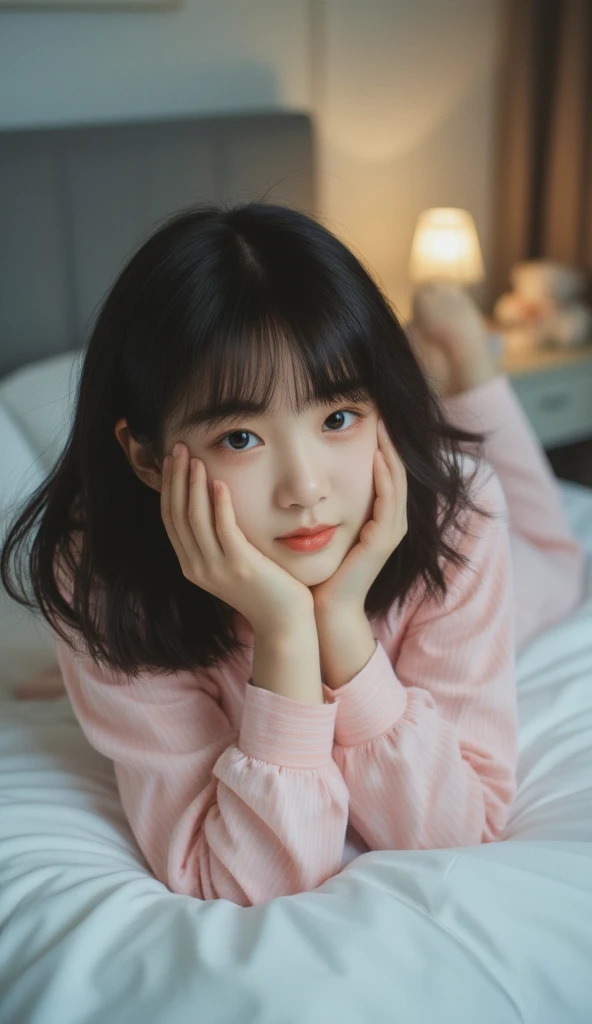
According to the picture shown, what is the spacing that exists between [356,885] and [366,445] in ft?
1.27

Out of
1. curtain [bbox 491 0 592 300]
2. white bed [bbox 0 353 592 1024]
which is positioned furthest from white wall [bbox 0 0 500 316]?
white bed [bbox 0 353 592 1024]

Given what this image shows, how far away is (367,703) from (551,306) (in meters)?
2.00

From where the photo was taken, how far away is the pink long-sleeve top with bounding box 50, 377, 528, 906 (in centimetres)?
93

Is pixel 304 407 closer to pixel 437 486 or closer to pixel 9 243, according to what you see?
pixel 437 486

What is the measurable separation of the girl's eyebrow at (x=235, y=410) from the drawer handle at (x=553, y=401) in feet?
5.90

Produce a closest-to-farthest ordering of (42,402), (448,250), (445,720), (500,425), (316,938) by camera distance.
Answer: (316,938), (445,720), (500,425), (42,402), (448,250)

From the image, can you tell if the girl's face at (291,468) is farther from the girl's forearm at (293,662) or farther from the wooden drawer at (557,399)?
the wooden drawer at (557,399)

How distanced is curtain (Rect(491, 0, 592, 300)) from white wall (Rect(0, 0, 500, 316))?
0.23 ft

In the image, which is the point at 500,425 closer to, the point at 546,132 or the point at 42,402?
the point at 42,402

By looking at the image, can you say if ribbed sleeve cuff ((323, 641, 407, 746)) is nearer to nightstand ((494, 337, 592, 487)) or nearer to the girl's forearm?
the girl's forearm

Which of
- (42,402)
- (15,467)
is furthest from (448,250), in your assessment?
(15,467)

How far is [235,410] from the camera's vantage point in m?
0.86

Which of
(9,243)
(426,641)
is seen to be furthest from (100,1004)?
(9,243)

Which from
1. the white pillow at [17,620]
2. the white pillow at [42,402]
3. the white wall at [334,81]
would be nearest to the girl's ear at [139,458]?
the white pillow at [17,620]
